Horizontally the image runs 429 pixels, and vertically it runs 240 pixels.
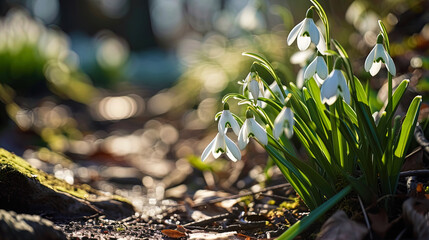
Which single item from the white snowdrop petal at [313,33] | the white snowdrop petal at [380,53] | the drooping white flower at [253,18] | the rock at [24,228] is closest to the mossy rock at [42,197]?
the rock at [24,228]

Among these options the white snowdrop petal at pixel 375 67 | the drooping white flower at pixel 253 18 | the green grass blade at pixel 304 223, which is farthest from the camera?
the drooping white flower at pixel 253 18

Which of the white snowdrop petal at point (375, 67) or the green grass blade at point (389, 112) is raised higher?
the white snowdrop petal at point (375, 67)

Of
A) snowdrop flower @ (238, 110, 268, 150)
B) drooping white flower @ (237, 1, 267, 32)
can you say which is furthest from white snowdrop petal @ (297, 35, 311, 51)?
drooping white flower @ (237, 1, 267, 32)

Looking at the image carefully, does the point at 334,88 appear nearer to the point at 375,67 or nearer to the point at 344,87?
the point at 344,87

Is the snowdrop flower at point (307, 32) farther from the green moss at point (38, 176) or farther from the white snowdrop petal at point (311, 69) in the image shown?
the green moss at point (38, 176)

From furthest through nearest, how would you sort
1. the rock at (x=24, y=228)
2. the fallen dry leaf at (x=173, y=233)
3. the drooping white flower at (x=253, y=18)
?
the drooping white flower at (x=253, y=18), the fallen dry leaf at (x=173, y=233), the rock at (x=24, y=228)

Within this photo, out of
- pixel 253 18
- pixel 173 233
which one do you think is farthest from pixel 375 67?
pixel 253 18

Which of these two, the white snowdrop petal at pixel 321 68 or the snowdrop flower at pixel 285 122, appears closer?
the snowdrop flower at pixel 285 122
